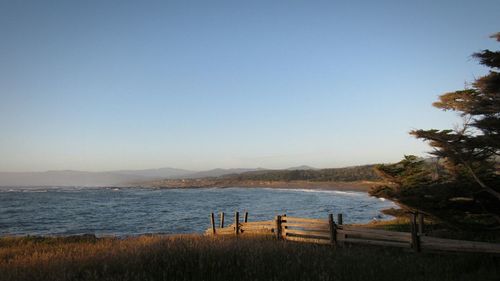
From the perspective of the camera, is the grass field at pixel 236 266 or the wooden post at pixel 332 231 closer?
the grass field at pixel 236 266

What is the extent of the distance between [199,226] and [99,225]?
1020cm

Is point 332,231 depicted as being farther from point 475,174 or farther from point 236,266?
point 236,266

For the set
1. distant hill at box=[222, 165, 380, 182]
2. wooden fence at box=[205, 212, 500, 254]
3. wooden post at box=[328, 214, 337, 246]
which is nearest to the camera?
wooden fence at box=[205, 212, 500, 254]

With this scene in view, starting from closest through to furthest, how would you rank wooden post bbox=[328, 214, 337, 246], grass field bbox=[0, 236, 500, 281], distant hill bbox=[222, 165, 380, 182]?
grass field bbox=[0, 236, 500, 281] < wooden post bbox=[328, 214, 337, 246] < distant hill bbox=[222, 165, 380, 182]

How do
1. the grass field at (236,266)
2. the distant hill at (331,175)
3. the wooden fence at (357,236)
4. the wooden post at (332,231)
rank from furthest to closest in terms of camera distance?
the distant hill at (331,175) → the wooden post at (332,231) → the wooden fence at (357,236) → the grass field at (236,266)

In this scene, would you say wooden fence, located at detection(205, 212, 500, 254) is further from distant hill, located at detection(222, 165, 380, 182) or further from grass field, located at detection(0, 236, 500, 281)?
distant hill, located at detection(222, 165, 380, 182)

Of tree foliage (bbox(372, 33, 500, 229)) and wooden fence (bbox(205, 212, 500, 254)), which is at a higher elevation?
tree foliage (bbox(372, 33, 500, 229))

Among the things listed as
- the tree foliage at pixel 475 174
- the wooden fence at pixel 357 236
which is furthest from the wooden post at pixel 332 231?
the tree foliage at pixel 475 174

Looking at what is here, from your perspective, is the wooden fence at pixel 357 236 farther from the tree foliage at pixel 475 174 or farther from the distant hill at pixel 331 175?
the distant hill at pixel 331 175

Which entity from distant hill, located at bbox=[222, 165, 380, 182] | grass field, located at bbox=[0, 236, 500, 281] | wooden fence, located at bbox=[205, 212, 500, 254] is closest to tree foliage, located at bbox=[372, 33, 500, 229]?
wooden fence, located at bbox=[205, 212, 500, 254]

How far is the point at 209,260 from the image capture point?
9375 mm

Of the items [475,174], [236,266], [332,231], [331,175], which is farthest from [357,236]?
[331,175]

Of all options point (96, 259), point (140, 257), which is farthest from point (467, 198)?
point (96, 259)

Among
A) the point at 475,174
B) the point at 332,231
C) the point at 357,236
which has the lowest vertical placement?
the point at 357,236
